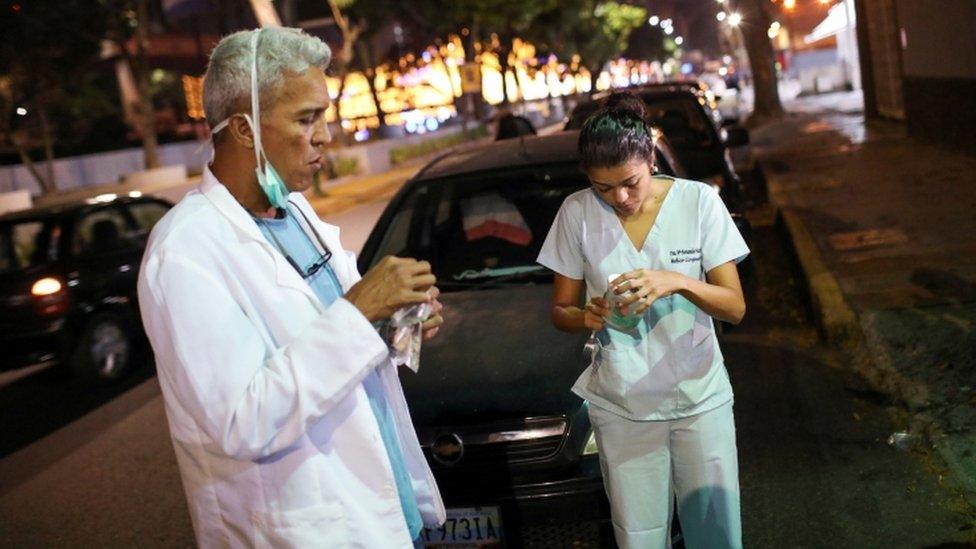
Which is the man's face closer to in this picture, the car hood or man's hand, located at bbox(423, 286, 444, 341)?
man's hand, located at bbox(423, 286, 444, 341)

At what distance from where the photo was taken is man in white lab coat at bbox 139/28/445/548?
6.31 feet

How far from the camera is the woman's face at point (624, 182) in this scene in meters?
3.07

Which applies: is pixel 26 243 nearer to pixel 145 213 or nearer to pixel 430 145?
pixel 145 213

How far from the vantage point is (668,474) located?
322 centimetres

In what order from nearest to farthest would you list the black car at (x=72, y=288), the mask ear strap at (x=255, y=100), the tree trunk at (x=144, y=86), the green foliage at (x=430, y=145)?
the mask ear strap at (x=255, y=100) < the black car at (x=72, y=288) < the tree trunk at (x=144, y=86) < the green foliage at (x=430, y=145)

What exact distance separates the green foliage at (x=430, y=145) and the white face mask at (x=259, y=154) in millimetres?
30938

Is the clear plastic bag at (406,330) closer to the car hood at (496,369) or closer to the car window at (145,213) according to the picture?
the car hood at (496,369)

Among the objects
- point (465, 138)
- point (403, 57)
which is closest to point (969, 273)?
point (465, 138)

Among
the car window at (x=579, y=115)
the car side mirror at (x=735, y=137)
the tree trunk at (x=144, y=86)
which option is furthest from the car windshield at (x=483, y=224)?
the tree trunk at (x=144, y=86)

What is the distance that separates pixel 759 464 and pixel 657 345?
2.28 m

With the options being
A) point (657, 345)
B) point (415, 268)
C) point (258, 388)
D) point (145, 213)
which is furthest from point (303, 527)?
point (145, 213)

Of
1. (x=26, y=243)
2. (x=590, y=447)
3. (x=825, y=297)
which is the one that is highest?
(x=26, y=243)

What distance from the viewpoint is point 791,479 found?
4883 millimetres

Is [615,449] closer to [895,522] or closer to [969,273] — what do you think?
[895,522]
